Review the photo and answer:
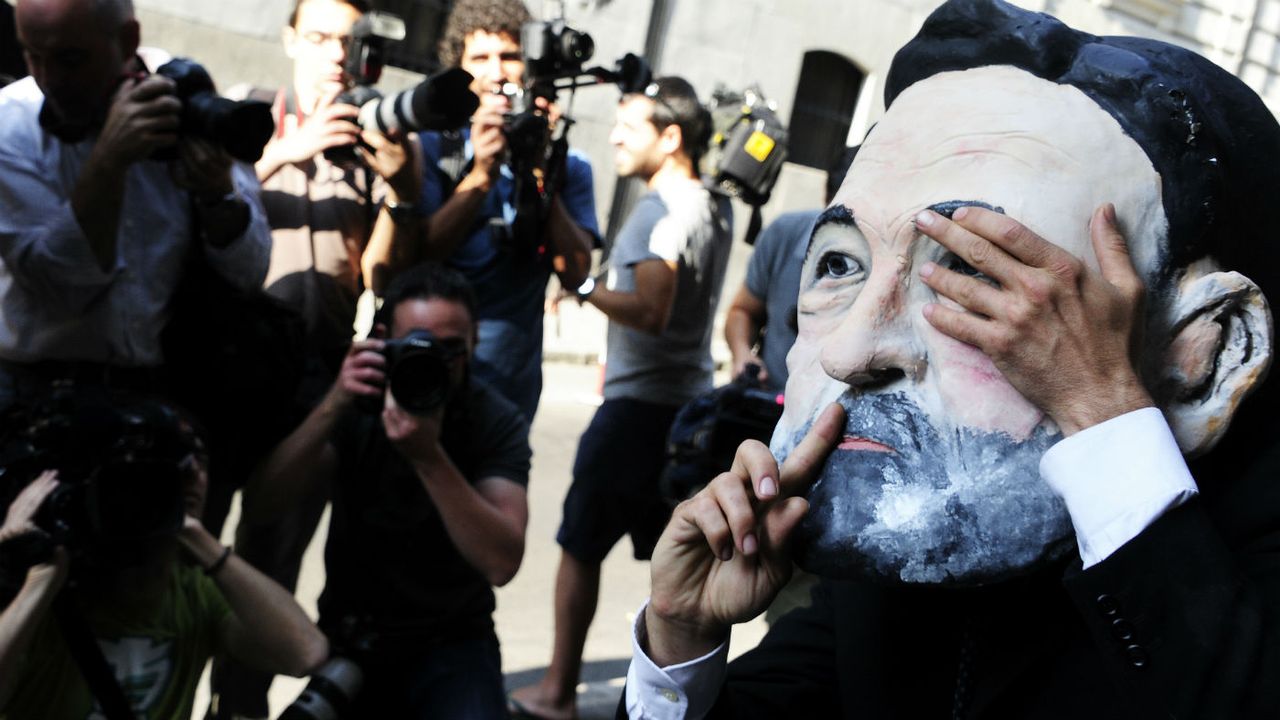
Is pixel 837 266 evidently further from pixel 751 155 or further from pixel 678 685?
pixel 751 155

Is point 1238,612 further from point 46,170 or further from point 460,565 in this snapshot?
point 46,170

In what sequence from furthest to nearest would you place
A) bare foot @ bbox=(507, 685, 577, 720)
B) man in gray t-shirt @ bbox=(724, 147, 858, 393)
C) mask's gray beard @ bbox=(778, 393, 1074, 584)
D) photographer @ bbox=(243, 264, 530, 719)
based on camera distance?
man in gray t-shirt @ bbox=(724, 147, 858, 393) < bare foot @ bbox=(507, 685, 577, 720) < photographer @ bbox=(243, 264, 530, 719) < mask's gray beard @ bbox=(778, 393, 1074, 584)

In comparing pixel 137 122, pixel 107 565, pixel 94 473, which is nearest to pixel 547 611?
pixel 107 565

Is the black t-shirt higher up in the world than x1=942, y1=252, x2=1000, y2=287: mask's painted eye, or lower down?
lower down

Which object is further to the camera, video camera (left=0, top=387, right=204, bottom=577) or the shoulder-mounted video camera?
the shoulder-mounted video camera

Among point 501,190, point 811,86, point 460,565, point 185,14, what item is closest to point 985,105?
point 460,565

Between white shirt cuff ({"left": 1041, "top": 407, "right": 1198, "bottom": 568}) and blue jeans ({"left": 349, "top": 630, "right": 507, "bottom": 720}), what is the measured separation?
2.09 metres

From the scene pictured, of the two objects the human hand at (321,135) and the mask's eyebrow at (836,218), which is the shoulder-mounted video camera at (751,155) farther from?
the mask's eyebrow at (836,218)

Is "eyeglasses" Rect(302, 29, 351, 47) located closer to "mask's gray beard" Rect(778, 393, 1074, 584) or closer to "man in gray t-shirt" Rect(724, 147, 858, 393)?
"man in gray t-shirt" Rect(724, 147, 858, 393)

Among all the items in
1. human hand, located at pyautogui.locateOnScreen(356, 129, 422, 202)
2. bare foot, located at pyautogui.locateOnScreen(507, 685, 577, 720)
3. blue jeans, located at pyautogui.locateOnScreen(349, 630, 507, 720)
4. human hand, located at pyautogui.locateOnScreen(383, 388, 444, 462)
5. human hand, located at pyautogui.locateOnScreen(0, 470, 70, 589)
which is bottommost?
bare foot, located at pyautogui.locateOnScreen(507, 685, 577, 720)

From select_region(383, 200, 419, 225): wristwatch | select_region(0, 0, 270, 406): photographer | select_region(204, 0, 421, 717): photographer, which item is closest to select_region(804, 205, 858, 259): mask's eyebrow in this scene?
select_region(0, 0, 270, 406): photographer

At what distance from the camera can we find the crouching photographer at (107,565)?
240 centimetres

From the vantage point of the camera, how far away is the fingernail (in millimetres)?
1382

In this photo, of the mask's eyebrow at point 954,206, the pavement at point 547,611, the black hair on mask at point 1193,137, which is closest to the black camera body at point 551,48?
the pavement at point 547,611
